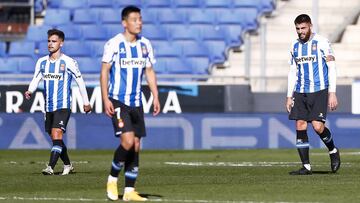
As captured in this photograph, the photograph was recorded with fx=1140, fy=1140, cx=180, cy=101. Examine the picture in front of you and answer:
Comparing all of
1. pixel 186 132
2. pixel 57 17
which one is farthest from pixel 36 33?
pixel 186 132

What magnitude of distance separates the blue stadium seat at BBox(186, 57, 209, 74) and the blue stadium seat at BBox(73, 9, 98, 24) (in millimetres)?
3194

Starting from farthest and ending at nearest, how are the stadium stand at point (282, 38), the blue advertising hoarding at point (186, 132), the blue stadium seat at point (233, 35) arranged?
the blue stadium seat at point (233, 35) → the stadium stand at point (282, 38) → the blue advertising hoarding at point (186, 132)

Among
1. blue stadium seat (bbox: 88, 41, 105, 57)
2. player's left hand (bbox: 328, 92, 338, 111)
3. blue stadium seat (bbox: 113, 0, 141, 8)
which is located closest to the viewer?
player's left hand (bbox: 328, 92, 338, 111)

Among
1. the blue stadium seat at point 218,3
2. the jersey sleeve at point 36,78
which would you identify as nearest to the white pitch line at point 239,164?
the jersey sleeve at point 36,78

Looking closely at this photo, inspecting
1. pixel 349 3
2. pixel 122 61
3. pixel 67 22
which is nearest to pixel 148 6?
pixel 67 22

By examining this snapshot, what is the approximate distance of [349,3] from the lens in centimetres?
2891

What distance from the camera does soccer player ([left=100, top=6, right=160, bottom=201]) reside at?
11102 millimetres

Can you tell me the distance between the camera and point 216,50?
91.1 feet

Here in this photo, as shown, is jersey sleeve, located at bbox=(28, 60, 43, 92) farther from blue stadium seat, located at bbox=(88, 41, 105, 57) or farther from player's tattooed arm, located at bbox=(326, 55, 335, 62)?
blue stadium seat, located at bbox=(88, 41, 105, 57)

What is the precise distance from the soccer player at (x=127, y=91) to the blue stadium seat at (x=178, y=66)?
15.7m

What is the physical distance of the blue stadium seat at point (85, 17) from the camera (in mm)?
29281

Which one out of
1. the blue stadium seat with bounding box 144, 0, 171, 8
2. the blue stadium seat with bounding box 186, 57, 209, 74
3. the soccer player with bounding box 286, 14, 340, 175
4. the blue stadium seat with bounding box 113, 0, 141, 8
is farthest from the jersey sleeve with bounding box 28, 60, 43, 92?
the blue stadium seat with bounding box 113, 0, 141, 8

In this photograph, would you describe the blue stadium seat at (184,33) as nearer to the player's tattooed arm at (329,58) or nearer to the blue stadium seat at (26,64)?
the blue stadium seat at (26,64)

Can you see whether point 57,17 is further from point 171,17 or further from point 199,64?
point 199,64
